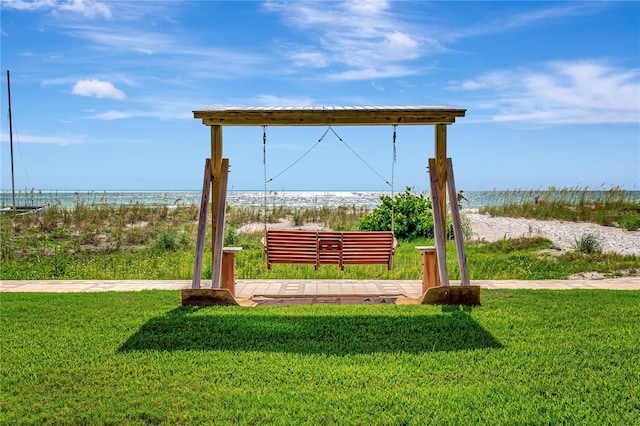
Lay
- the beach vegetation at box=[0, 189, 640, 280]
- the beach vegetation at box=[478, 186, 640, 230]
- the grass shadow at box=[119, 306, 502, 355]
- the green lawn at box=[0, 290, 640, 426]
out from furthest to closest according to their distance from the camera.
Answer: the beach vegetation at box=[478, 186, 640, 230]
the beach vegetation at box=[0, 189, 640, 280]
the grass shadow at box=[119, 306, 502, 355]
the green lawn at box=[0, 290, 640, 426]

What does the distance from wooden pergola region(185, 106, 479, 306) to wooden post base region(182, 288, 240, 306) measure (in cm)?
8

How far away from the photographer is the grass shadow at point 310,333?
4953 millimetres

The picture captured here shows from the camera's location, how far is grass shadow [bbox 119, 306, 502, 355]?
4953 mm

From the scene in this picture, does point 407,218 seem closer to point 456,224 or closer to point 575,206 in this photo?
point 456,224

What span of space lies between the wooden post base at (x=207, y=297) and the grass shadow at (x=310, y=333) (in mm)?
218

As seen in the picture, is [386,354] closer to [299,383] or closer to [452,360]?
[452,360]

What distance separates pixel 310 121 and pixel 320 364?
2.99 metres

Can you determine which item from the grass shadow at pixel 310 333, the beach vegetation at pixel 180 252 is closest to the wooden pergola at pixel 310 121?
the grass shadow at pixel 310 333

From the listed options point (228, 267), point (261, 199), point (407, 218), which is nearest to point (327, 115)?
point (228, 267)

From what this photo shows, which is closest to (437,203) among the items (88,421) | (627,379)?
(627,379)

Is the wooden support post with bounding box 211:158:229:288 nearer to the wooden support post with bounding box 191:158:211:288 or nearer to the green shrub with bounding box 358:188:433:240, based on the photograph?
the wooden support post with bounding box 191:158:211:288

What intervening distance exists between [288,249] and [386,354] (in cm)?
274

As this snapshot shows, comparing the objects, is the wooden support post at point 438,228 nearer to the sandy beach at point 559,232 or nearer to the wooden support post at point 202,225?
the wooden support post at point 202,225

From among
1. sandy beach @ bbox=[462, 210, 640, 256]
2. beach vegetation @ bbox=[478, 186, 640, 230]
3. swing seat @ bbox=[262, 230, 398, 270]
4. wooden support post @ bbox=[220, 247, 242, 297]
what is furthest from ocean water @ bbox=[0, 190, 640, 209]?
wooden support post @ bbox=[220, 247, 242, 297]
